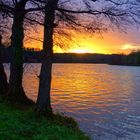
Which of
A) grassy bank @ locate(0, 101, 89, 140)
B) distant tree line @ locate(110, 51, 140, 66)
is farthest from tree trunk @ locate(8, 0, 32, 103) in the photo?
distant tree line @ locate(110, 51, 140, 66)

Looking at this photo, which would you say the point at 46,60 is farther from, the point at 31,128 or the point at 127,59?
the point at 127,59

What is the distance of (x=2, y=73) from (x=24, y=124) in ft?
30.9

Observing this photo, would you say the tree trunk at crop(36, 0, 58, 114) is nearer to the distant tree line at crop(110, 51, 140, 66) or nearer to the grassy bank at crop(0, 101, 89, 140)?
the grassy bank at crop(0, 101, 89, 140)

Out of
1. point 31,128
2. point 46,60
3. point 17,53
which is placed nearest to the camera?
point 31,128

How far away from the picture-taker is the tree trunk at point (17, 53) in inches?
718

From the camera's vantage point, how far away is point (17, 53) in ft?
60.5

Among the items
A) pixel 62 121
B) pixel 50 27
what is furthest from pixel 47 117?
pixel 50 27

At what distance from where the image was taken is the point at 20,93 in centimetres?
1928

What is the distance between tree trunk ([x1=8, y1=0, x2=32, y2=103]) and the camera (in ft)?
59.8

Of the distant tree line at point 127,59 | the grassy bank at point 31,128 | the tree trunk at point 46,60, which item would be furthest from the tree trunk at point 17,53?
the distant tree line at point 127,59

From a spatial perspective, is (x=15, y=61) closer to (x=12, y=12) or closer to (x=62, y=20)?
(x=12, y=12)

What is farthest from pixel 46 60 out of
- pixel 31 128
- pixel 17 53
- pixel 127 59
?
pixel 127 59

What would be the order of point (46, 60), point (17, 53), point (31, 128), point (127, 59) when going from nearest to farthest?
point (31, 128)
point (46, 60)
point (17, 53)
point (127, 59)

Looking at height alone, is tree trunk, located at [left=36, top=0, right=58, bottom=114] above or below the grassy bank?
above
